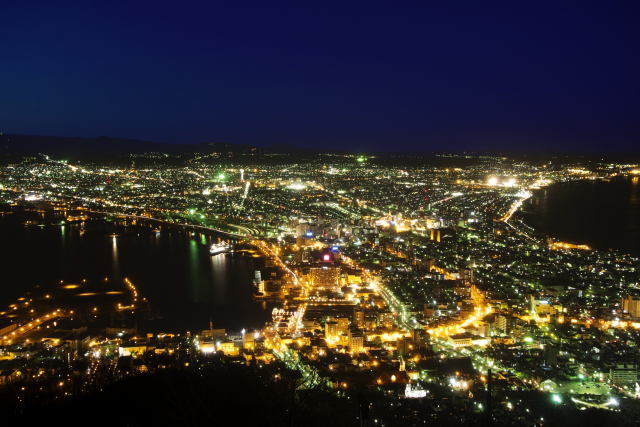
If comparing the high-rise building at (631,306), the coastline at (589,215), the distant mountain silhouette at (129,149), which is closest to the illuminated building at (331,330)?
the high-rise building at (631,306)

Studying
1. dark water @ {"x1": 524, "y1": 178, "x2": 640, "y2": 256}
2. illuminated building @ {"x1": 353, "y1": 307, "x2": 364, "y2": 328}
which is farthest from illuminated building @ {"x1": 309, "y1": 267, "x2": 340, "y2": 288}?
dark water @ {"x1": 524, "y1": 178, "x2": 640, "y2": 256}

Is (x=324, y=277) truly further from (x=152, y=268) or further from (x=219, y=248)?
(x=219, y=248)

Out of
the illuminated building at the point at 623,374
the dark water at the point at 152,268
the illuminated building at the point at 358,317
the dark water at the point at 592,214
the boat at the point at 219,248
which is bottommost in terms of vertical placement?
the dark water at the point at 592,214

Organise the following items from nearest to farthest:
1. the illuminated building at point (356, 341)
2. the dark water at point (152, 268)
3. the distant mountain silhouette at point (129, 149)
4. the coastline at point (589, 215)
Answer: the illuminated building at point (356, 341)
the dark water at point (152, 268)
the coastline at point (589, 215)
the distant mountain silhouette at point (129, 149)

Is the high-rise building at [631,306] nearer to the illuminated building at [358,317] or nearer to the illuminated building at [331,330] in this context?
the illuminated building at [358,317]

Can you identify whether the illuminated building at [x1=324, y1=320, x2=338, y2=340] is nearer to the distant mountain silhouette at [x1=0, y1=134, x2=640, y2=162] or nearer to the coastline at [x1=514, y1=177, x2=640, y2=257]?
the coastline at [x1=514, y1=177, x2=640, y2=257]

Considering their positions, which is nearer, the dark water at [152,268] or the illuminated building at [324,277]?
the dark water at [152,268]

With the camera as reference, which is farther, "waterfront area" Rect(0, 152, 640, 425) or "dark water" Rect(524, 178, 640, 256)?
"dark water" Rect(524, 178, 640, 256)

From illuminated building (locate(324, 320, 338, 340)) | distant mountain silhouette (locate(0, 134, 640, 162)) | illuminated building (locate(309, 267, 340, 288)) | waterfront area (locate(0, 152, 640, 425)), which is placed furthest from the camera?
distant mountain silhouette (locate(0, 134, 640, 162))
